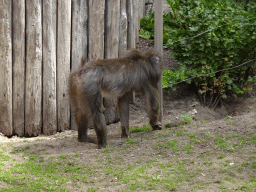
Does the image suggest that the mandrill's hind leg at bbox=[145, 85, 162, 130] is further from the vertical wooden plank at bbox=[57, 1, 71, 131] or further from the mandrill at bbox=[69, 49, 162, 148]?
the vertical wooden plank at bbox=[57, 1, 71, 131]

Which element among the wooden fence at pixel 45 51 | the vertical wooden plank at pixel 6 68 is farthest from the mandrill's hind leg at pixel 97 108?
the vertical wooden plank at pixel 6 68

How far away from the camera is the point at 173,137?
5996 millimetres

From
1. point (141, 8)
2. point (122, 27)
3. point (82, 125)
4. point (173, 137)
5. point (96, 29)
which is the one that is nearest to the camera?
point (173, 137)

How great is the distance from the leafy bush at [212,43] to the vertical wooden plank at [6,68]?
336 centimetres

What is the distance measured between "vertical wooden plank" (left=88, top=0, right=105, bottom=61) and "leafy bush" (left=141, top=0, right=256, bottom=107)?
1.66 m

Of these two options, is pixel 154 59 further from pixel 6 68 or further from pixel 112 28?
pixel 6 68

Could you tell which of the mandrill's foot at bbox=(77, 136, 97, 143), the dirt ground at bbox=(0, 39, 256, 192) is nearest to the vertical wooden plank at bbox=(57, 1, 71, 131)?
the dirt ground at bbox=(0, 39, 256, 192)

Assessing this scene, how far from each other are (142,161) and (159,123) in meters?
1.58

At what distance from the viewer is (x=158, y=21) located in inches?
256

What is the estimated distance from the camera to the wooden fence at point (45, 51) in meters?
6.35

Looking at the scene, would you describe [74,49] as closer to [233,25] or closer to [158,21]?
[158,21]

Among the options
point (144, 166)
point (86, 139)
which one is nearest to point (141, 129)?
point (86, 139)

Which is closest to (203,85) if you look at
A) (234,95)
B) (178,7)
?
(234,95)

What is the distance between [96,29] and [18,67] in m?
1.74
